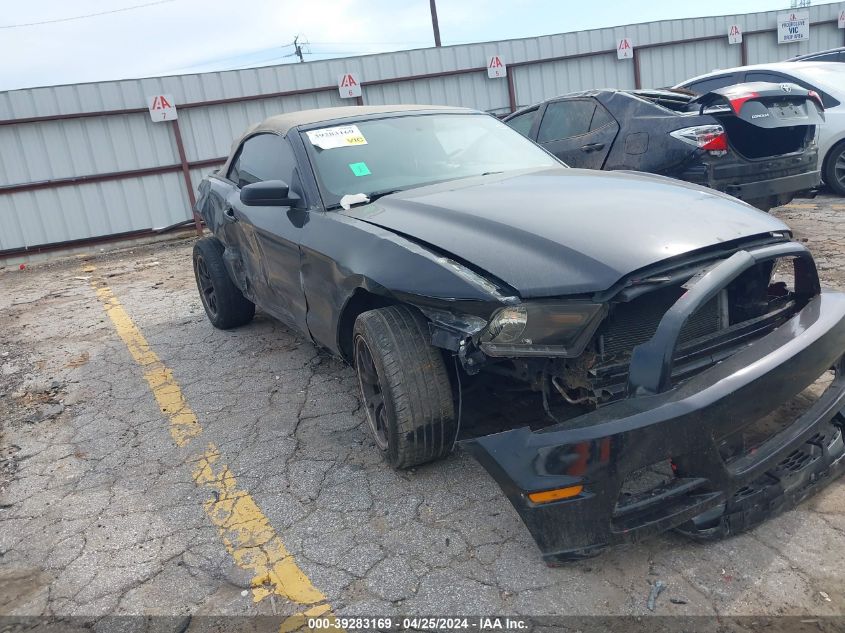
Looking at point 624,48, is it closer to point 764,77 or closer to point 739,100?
point 764,77

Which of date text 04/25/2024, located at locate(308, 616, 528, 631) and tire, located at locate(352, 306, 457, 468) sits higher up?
tire, located at locate(352, 306, 457, 468)

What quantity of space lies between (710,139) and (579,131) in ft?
4.59

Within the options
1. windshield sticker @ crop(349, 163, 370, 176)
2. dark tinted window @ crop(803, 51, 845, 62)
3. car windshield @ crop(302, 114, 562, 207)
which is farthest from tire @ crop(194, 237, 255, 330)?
dark tinted window @ crop(803, 51, 845, 62)

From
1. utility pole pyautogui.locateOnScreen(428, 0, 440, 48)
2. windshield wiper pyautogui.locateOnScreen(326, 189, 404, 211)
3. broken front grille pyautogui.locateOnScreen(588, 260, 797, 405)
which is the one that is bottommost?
broken front grille pyautogui.locateOnScreen(588, 260, 797, 405)

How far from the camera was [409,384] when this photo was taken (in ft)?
8.96

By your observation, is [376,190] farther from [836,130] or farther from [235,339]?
[836,130]

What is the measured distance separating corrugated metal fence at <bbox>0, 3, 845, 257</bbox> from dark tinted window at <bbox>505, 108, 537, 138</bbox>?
6001 mm

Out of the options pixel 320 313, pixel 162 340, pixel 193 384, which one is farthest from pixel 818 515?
pixel 162 340

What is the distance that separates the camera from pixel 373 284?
112 inches

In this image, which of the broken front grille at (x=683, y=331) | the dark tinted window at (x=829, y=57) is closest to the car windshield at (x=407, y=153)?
the broken front grille at (x=683, y=331)

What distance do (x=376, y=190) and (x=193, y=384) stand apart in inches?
75.0

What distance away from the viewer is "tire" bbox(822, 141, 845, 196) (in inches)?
301

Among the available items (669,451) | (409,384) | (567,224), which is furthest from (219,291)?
(669,451)

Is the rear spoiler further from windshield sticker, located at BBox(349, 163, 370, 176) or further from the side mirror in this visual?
the side mirror
